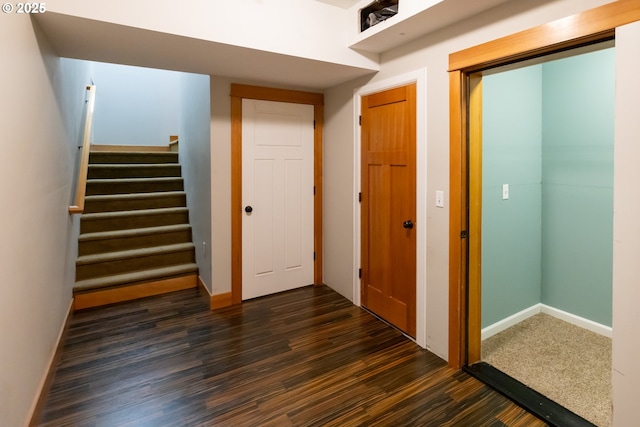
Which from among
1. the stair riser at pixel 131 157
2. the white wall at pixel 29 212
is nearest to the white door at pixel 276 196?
the white wall at pixel 29 212

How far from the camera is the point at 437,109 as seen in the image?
2295 mm

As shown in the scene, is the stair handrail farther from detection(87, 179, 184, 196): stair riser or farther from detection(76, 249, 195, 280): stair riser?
detection(87, 179, 184, 196): stair riser

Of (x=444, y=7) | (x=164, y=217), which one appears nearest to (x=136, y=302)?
(x=164, y=217)

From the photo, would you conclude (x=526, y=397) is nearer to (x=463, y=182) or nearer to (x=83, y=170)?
(x=463, y=182)

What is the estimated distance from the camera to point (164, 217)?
409 cm

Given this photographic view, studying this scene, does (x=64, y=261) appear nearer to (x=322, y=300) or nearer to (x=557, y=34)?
(x=322, y=300)

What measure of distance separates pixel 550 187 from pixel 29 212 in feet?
11.9

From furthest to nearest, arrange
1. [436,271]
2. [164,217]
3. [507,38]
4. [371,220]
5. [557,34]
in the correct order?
[164,217]
[371,220]
[436,271]
[507,38]
[557,34]

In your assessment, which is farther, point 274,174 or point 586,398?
point 274,174

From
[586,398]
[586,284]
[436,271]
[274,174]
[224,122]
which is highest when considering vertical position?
[224,122]

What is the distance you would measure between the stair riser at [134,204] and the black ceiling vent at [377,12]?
3.00 meters

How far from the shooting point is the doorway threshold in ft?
5.80

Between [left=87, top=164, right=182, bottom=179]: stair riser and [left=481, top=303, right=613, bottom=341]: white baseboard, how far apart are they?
4135 millimetres

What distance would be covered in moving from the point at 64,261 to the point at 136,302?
31.9 inches
